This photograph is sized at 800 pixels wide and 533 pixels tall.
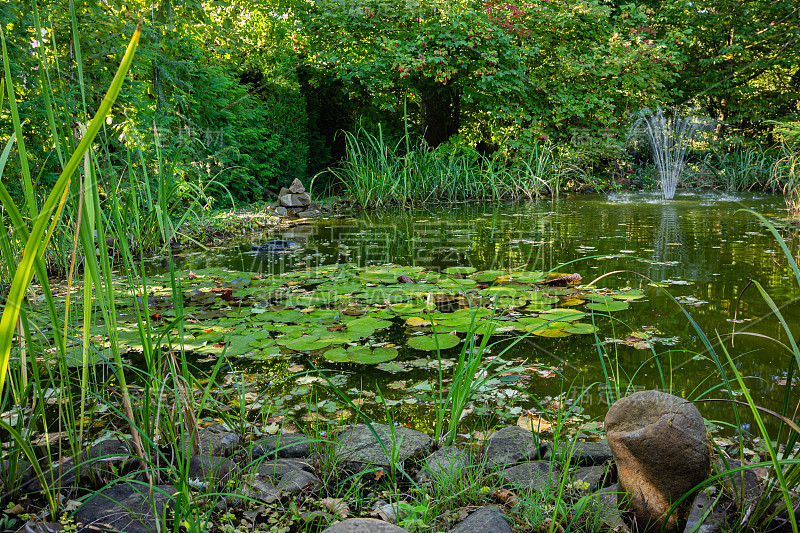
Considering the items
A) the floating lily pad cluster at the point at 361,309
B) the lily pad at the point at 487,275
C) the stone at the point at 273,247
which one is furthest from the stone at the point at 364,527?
the stone at the point at 273,247

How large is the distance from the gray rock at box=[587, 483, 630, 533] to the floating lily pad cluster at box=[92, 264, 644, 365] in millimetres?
734

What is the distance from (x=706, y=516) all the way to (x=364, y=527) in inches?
27.6

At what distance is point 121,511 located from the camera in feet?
3.94

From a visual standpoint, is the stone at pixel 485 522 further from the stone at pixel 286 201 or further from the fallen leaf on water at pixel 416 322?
the stone at pixel 286 201

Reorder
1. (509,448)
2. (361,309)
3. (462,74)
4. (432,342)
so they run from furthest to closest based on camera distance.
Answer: (462,74), (361,309), (432,342), (509,448)

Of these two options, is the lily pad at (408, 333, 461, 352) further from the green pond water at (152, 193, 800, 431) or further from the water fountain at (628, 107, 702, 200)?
the water fountain at (628, 107, 702, 200)

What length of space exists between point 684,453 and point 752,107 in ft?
47.3

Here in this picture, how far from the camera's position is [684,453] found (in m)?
1.15

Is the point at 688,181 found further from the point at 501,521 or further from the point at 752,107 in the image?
the point at 501,521

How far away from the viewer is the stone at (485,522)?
3.78 ft

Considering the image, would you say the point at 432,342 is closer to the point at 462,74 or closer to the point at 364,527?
the point at 364,527

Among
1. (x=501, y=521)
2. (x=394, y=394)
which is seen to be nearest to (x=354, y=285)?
(x=394, y=394)

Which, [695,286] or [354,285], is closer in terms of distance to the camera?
[695,286]

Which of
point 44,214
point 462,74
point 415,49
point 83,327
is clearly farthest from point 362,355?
point 462,74
